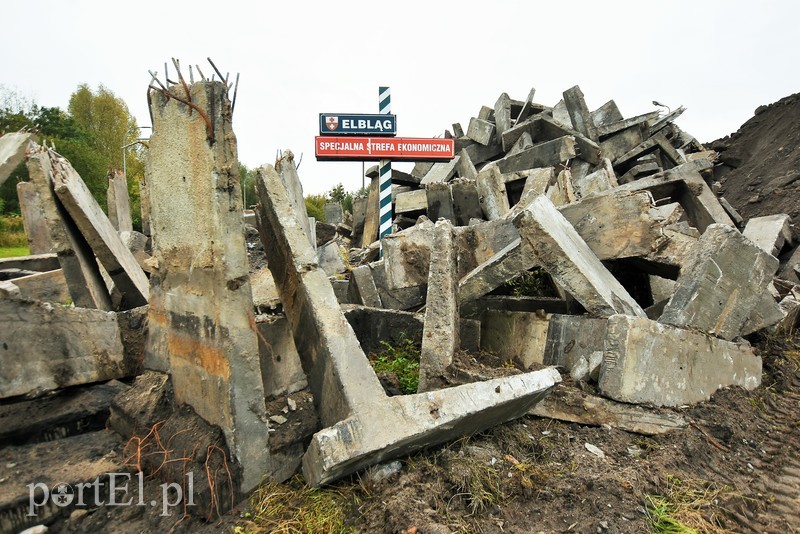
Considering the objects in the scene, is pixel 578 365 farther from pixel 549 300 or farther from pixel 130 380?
pixel 130 380

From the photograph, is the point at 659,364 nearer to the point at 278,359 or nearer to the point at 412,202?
the point at 278,359

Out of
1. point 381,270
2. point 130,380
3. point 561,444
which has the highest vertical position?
point 381,270

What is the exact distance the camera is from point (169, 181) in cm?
277

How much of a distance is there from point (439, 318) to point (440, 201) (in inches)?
191

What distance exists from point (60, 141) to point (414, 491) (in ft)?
110

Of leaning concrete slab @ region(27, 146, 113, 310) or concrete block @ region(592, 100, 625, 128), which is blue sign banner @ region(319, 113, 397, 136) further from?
concrete block @ region(592, 100, 625, 128)

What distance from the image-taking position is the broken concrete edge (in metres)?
2.19

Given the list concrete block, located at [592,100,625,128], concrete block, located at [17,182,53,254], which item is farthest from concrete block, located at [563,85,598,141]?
concrete block, located at [17,182,53,254]

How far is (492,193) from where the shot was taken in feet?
23.8

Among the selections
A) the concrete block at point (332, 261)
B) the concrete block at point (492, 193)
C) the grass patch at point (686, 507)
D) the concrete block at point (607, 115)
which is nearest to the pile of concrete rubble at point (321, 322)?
the grass patch at point (686, 507)

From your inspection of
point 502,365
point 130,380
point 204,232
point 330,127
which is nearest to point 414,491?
point 502,365

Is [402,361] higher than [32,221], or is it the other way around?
[32,221]

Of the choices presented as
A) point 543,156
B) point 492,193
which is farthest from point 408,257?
point 543,156

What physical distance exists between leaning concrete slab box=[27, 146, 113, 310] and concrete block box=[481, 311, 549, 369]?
353 centimetres
